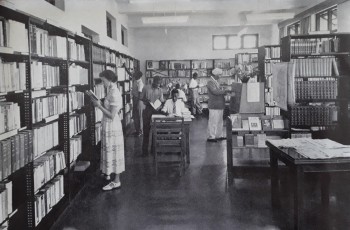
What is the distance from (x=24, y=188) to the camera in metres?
3.15

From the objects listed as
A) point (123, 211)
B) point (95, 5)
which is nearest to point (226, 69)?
point (95, 5)

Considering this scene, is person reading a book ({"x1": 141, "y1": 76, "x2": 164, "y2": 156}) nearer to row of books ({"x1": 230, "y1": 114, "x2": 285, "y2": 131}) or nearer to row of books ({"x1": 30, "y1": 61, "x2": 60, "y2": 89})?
row of books ({"x1": 230, "y1": 114, "x2": 285, "y2": 131})

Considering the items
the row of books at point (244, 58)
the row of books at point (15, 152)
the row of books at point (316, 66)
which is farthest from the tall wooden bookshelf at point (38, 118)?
the row of books at point (244, 58)

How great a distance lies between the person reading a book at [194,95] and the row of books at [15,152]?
34.7 feet

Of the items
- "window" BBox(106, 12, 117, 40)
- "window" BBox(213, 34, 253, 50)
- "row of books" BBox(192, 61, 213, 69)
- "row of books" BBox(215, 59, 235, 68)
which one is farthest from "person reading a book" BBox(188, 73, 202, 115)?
"window" BBox(106, 12, 117, 40)

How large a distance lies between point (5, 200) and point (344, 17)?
788 centimetres

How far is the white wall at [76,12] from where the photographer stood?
4469 mm

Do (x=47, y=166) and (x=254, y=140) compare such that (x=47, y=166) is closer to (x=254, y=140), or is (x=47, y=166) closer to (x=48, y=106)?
(x=48, y=106)

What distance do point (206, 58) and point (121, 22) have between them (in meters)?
4.09

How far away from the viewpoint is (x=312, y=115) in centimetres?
577

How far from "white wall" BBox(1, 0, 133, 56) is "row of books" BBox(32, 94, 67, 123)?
2.64 feet

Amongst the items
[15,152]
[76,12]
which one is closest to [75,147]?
[15,152]

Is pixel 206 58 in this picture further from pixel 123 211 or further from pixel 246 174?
pixel 123 211

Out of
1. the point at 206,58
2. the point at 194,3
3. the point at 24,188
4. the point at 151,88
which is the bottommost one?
the point at 24,188
